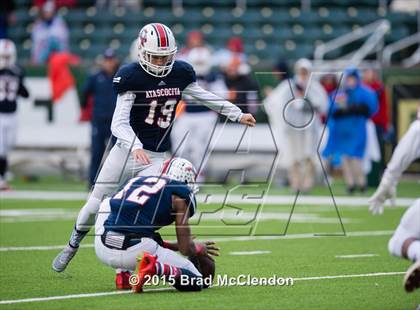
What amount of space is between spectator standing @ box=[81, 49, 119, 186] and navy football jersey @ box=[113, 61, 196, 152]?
25.1 ft

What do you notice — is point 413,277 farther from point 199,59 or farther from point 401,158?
point 199,59

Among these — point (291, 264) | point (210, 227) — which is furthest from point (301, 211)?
point (291, 264)

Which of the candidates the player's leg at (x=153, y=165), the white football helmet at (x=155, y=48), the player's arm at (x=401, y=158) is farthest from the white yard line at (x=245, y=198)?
the player's arm at (x=401, y=158)

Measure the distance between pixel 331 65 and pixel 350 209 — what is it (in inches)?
236

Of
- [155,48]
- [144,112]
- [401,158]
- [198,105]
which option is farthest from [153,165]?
[198,105]

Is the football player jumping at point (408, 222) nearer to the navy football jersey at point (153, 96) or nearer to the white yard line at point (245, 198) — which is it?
the navy football jersey at point (153, 96)

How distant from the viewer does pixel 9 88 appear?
15.9m

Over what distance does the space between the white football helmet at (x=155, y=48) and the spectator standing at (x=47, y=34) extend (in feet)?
42.4

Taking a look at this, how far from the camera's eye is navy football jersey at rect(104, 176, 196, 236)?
6477 millimetres

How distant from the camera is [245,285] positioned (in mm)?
6871

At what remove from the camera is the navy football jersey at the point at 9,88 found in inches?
626

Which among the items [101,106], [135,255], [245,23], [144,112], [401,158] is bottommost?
[101,106]

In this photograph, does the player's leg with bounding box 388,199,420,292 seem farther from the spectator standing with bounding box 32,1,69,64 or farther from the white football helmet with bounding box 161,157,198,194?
the spectator standing with bounding box 32,1,69,64

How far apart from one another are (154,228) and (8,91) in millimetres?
9857
